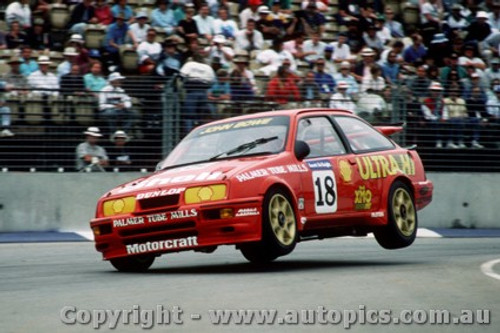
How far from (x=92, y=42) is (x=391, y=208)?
717cm

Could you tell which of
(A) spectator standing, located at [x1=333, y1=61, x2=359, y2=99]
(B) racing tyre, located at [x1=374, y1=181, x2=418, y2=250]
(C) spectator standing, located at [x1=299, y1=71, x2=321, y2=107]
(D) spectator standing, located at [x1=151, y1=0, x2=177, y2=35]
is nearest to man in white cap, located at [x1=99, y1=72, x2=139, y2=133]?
(D) spectator standing, located at [x1=151, y1=0, x2=177, y2=35]

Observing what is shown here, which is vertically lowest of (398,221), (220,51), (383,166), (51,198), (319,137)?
(51,198)

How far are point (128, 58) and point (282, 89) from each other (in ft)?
7.54

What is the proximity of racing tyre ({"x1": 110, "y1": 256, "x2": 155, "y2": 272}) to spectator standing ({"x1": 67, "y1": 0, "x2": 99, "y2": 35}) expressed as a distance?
24.8 ft

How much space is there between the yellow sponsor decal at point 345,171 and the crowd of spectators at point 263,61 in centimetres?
575

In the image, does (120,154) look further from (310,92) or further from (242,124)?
(242,124)

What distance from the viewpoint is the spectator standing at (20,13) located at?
18.1 m

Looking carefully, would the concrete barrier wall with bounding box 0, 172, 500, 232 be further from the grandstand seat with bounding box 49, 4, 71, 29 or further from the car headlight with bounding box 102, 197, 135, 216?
the car headlight with bounding box 102, 197, 135, 216

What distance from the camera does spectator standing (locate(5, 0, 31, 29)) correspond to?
1808 cm

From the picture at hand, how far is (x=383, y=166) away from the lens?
12414mm

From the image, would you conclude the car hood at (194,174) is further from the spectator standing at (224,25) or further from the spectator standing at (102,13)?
the spectator standing at (224,25)

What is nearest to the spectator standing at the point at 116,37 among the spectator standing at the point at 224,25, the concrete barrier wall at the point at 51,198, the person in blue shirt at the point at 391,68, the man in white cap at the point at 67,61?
the man in white cap at the point at 67,61

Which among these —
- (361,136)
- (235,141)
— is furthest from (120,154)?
(235,141)

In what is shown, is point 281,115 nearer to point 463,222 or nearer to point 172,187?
point 172,187
